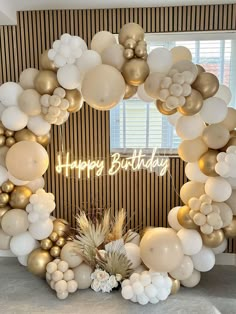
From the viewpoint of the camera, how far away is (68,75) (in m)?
2.36

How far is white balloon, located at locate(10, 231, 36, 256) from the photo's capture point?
8.63ft

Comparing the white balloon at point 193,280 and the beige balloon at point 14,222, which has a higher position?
the beige balloon at point 14,222

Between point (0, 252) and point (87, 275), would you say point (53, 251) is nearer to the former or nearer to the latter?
point (87, 275)

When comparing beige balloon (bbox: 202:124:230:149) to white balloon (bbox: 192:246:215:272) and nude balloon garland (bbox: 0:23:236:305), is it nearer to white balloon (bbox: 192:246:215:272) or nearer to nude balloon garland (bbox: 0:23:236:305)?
nude balloon garland (bbox: 0:23:236:305)

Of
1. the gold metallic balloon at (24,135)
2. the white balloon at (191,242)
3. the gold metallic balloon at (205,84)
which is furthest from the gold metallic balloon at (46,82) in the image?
the white balloon at (191,242)

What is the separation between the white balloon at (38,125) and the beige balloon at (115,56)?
0.68 meters

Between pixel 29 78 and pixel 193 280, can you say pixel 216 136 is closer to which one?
pixel 193 280

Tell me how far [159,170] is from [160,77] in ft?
3.18

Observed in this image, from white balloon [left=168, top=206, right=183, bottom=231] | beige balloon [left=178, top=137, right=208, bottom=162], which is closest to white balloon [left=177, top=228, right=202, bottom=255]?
white balloon [left=168, top=206, right=183, bottom=231]

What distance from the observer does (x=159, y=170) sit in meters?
2.99

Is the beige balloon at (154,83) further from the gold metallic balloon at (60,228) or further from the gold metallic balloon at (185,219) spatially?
the gold metallic balloon at (60,228)

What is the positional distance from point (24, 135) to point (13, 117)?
0.56 feet

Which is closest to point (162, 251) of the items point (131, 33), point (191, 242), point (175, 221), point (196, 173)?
point (191, 242)

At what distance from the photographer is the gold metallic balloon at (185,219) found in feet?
8.37
